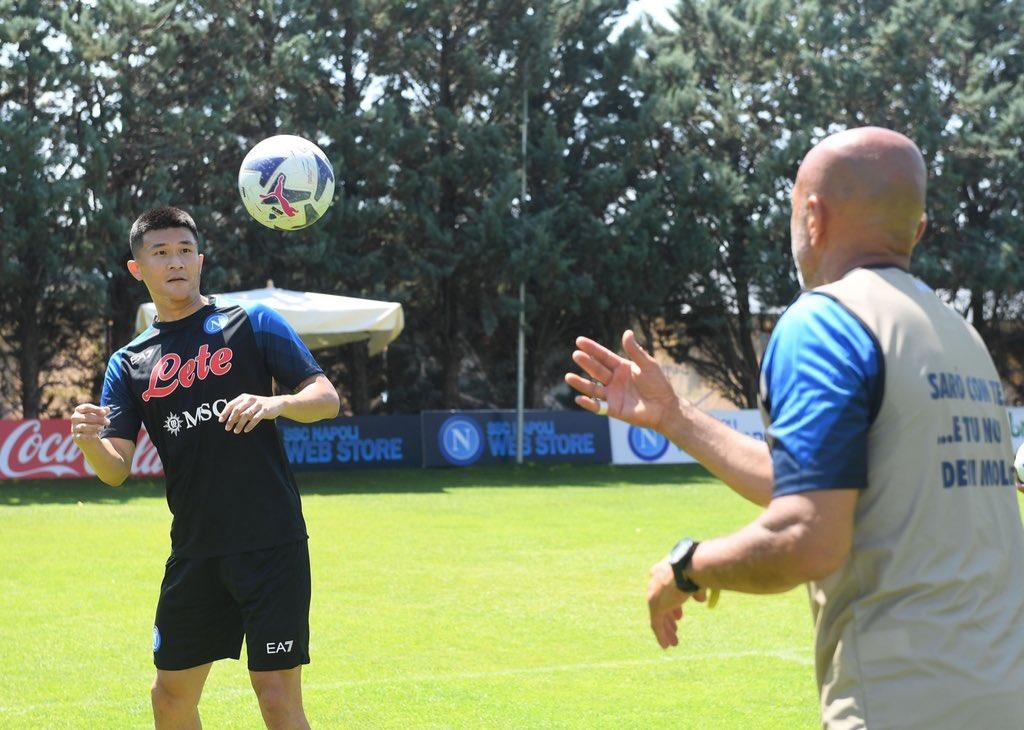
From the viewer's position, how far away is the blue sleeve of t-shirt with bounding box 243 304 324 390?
16.2 feet

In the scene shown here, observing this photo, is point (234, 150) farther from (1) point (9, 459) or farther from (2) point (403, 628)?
(2) point (403, 628)

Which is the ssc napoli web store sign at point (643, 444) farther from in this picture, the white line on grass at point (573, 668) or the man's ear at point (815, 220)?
the man's ear at point (815, 220)

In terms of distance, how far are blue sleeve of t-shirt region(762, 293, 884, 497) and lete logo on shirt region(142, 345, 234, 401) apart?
2872 millimetres

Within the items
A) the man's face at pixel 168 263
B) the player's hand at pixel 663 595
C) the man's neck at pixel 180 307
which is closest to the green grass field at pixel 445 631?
the man's neck at pixel 180 307

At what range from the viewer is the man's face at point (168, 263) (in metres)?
5.02

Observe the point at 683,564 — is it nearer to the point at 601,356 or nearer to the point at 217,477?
the point at 601,356

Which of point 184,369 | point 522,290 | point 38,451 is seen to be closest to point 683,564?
point 184,369

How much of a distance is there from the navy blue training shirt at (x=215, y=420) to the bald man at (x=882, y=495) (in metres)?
2.42

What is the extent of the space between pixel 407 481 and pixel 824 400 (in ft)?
61.5

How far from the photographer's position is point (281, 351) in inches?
195

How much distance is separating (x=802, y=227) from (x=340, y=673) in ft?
17.5

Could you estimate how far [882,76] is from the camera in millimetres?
32062

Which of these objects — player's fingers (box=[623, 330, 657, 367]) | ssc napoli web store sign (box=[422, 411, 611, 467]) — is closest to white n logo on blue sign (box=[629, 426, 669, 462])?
ssc napoli web store sign (box=[422, 411, 611, 467])

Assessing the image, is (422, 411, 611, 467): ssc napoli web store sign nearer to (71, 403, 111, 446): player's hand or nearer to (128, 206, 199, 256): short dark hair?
(128, 206, 199, 256): short dark hair
